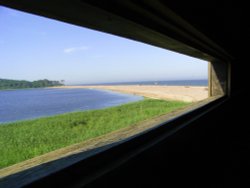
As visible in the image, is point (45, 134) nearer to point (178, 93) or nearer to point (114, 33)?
point (114, 33)

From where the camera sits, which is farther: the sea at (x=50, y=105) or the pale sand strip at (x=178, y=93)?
the pale sand strip at (x=178, y=93)

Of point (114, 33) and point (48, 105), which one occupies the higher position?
point (114, 33)

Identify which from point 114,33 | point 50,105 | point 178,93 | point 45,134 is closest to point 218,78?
point 114,33

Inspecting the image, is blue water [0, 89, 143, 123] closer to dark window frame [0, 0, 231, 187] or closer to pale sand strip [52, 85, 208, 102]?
pale sand strip [52, 85, 208, 102]

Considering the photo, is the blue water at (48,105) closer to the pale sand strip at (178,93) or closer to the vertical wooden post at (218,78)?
the pale sand strip at (178,93)

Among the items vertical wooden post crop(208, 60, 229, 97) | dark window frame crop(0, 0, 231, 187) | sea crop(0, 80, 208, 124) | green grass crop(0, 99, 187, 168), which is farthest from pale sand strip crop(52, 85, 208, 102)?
dark window frame crop(0, 0, 231, 187)

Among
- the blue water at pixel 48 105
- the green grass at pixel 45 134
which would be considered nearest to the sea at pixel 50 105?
the blue water at pixel 48 105

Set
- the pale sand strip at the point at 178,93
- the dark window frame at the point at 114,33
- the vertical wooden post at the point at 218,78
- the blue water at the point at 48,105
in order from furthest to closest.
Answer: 1. the pale sand strip at the point at 178,93
2. the blue water at the point at 48,105
3. the vertical wooden post at the point at 218,78
4. the dark window frame at the point at 114,33

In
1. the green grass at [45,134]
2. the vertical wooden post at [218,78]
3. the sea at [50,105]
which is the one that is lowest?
the sea at [50,105]

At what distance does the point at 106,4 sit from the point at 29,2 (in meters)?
0.36

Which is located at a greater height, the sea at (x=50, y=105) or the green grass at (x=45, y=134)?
the green grass at (x=45, y=134)

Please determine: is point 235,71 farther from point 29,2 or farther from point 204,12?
point 29,2

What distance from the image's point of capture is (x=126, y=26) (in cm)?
155

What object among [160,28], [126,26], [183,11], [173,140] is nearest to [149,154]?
[173,140]
